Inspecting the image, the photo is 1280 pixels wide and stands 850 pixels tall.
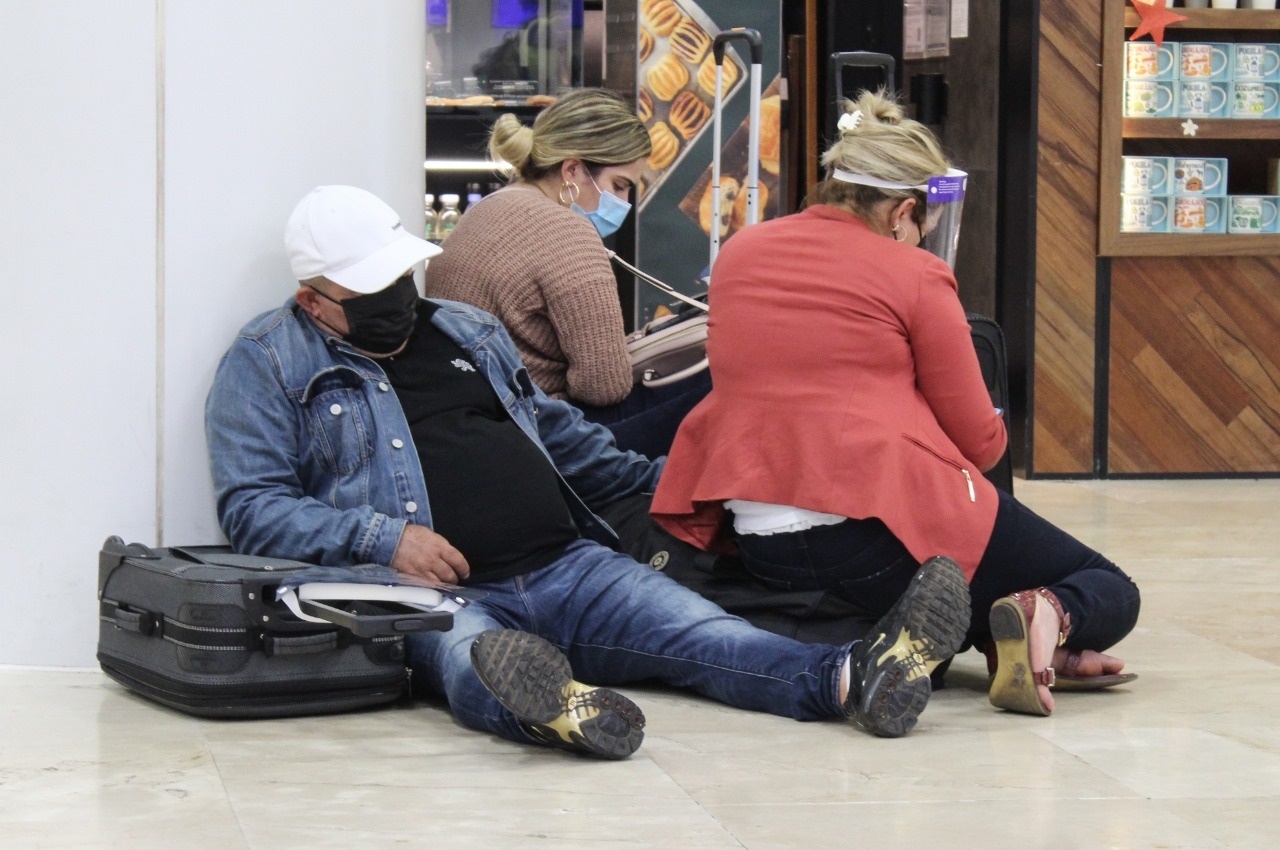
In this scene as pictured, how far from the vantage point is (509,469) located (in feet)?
10.3

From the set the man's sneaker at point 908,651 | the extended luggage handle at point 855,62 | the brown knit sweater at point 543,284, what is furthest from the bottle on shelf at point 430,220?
the man's sneaker at point 908,651

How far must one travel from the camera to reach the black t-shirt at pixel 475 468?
122 inches

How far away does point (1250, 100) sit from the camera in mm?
6820

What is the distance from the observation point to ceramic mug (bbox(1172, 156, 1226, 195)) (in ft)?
22.3

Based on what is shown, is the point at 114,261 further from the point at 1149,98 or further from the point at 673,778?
the point at 1149,98

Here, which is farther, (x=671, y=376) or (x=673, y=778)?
(x=671, y=376)

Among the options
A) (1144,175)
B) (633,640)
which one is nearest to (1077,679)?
(633,640)

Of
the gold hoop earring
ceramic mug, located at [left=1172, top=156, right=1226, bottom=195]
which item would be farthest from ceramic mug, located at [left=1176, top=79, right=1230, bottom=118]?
the gold hoop earring

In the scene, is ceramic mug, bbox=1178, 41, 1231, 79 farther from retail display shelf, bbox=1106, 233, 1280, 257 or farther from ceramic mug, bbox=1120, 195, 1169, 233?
retail display shelf, bbox=1106, 233, 1280, 257

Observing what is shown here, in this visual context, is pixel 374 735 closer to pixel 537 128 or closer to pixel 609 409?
pixel 609 409

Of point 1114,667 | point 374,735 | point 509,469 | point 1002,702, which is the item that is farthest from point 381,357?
point 1114,667

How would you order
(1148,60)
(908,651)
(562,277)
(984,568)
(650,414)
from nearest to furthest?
(908,651)
(984,568)
(562,277)
(650,414)
(1148,60)

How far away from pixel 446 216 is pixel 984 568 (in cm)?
383

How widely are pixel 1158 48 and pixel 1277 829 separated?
4928 millimetres
